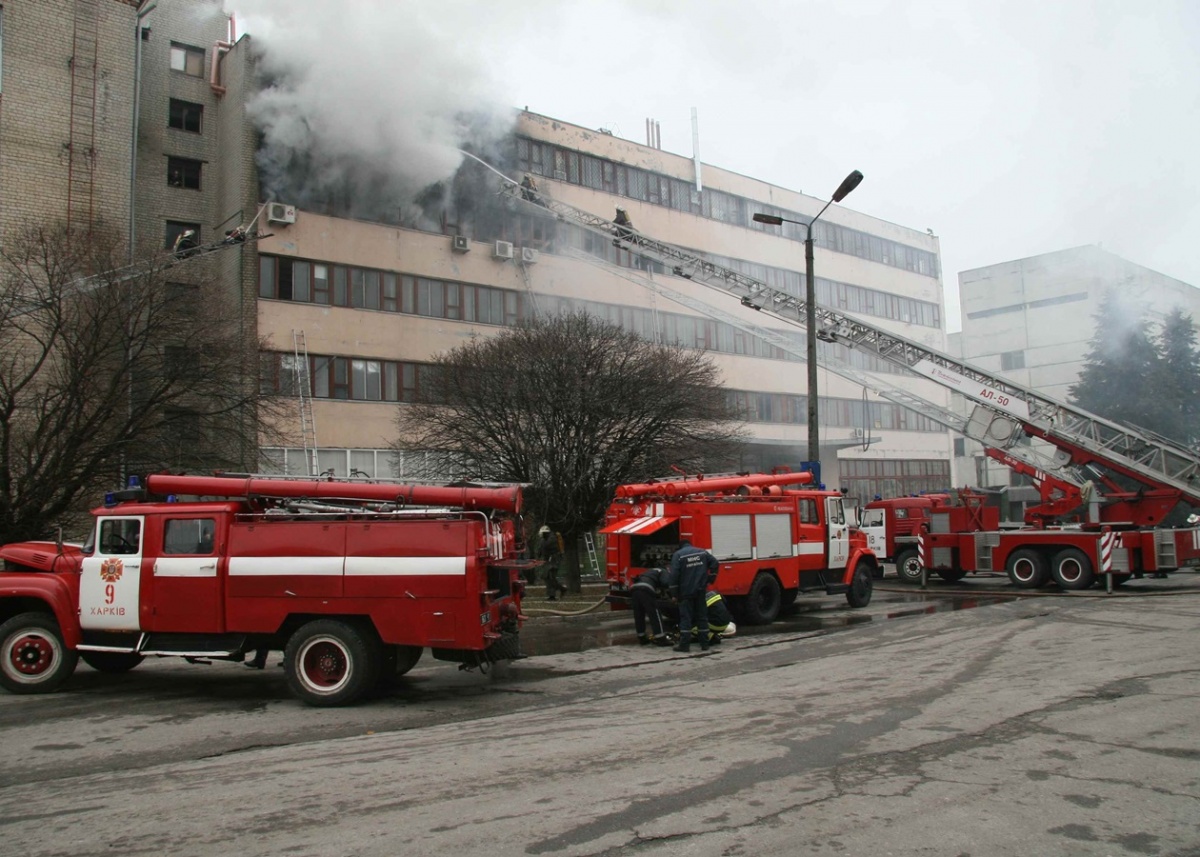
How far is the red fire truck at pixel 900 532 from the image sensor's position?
24.1 m

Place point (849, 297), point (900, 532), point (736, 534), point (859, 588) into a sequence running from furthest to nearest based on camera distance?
point (849, 297) → point (900, 532) → point (859, 588) → point (736, 534)

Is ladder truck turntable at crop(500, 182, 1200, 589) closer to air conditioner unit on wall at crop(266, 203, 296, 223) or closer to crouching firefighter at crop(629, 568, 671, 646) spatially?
crouching firefighter at crop(629, 568, 671, 646)

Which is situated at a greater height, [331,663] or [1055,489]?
[1055,489]

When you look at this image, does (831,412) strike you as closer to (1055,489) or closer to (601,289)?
(601,289)

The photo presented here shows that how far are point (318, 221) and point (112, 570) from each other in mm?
21411

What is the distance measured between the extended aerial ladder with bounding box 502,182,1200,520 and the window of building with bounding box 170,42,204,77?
64.5ft

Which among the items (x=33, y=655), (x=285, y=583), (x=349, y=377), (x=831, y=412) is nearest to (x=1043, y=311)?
(x=831, y=412)

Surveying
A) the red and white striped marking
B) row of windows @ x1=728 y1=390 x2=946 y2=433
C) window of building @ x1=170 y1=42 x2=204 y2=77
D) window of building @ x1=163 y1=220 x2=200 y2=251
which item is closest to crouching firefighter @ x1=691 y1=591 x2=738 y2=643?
the red and white striped marking

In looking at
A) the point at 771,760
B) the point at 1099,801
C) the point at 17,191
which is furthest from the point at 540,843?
the point at 17,191

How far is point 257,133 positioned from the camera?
28.2m

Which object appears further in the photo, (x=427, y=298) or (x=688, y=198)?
(x=688, y=198)

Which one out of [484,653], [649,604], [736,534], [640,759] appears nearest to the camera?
[640,759]

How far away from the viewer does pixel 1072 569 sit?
20.1 m

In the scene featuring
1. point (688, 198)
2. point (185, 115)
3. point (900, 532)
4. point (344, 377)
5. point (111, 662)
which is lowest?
point (111, 662)
